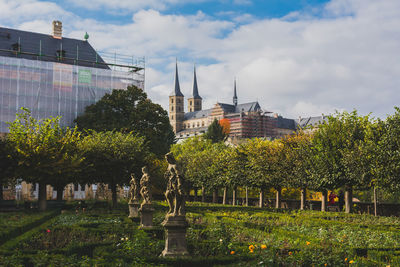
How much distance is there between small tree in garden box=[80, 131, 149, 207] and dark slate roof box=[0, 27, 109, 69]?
2858 centimetres

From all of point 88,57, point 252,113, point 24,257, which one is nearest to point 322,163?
point 24,257

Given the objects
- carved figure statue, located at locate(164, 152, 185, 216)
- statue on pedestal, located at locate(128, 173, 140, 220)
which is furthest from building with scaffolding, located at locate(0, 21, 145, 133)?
carved figure statue, located at locate(164, 152, 185, 216)

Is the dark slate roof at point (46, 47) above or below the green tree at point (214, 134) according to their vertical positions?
above

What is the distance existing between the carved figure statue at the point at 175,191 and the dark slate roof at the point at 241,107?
16687 centimetres

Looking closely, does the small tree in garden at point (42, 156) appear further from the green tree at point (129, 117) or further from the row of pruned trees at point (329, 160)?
the green tree at point (129, 117)

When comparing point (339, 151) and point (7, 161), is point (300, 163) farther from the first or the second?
point (7, 161)

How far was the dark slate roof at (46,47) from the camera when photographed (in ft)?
198

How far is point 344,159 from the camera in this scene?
102ft

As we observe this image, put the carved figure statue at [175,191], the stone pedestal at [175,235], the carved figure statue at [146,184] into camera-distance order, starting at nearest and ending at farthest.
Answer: the stone pedestal at [175,235], the carved figure statue at [175,191], the carved figure statue at [146,184]

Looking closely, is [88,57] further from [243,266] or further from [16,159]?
[243,266]

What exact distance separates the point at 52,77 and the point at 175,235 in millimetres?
49053

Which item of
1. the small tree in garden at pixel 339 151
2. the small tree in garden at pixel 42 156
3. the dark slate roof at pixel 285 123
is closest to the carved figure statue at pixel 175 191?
the small tree in garden at pixel 42 156

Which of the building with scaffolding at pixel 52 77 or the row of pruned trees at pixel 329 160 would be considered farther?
the building with scaffolding at pixel 52 77

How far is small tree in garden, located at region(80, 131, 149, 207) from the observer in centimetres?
3469
